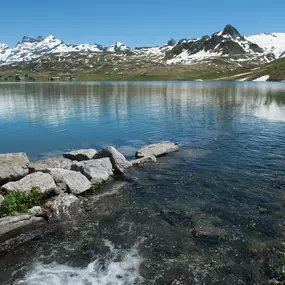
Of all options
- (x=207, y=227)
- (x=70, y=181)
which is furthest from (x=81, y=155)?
(x=207, y=227)

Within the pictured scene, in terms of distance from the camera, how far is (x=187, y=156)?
32.0m

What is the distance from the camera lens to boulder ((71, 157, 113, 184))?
80.1 ft

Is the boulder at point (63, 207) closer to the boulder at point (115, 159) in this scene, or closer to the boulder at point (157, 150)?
the boulder at point (115, 159)

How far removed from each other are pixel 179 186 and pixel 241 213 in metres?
6.03

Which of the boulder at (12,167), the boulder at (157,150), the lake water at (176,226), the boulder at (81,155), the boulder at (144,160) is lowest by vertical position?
the lake water at (176,226)

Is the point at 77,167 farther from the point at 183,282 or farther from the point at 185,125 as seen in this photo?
the point at 185,125

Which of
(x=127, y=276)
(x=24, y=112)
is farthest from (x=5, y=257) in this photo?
(x=24, y=112)

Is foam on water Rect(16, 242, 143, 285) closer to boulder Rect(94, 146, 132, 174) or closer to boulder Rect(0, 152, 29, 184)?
boulder Rect(0, 152, 29, 184)

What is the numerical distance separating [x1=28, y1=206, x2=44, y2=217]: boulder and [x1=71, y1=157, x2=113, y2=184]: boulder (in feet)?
18.9

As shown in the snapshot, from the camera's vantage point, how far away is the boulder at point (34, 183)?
20172mm

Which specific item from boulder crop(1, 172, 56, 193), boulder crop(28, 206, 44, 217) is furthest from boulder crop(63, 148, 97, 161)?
boulder crop(28, 206, 44, 217)

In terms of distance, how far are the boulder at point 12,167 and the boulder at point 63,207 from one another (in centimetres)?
416

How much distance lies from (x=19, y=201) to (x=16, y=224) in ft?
7.07

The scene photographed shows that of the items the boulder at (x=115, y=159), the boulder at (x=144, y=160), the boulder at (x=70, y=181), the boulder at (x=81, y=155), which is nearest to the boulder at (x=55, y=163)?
the boulder at (x=81, y=155)
